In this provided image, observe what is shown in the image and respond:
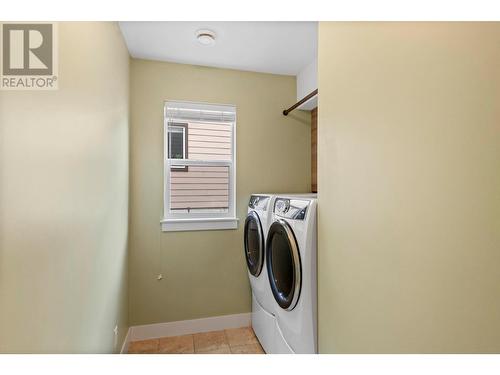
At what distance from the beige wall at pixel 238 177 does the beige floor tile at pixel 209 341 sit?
16cm

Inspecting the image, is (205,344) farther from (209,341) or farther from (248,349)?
(248,349)

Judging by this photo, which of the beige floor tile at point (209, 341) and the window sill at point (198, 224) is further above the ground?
the window sill at point (198, 224)

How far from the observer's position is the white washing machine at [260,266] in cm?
178

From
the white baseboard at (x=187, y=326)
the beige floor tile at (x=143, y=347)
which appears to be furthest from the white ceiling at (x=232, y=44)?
the beige floor tile at (x=143, y=347)

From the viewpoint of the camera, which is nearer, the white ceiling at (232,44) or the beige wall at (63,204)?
the beige wall at (63,204)

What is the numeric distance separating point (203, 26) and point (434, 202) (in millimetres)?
1735

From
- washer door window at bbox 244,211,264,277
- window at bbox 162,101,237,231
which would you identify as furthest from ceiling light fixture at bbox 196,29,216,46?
washer door window at bbox 244,211,264,277

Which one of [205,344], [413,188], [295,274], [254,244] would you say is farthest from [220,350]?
[413,188]

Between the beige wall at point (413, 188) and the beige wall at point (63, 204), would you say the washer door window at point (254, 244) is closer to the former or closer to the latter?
the beige wall at point (413, 188)

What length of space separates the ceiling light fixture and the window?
54 centimetres

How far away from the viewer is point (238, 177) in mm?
2346

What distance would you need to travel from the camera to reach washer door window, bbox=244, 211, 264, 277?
6.14 feet
